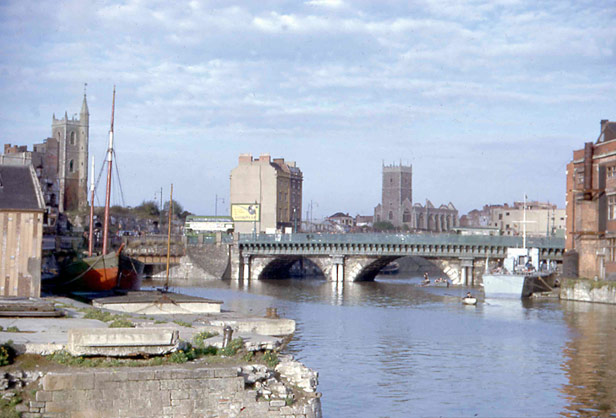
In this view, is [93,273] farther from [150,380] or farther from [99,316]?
[150,380]

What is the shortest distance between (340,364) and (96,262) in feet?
83.1

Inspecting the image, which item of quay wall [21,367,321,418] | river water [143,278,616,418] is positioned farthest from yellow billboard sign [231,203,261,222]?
quay wall [21,367,321,418]

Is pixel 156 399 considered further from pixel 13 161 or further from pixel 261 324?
pixel 13 161

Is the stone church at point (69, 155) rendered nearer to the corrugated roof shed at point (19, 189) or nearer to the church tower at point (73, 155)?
the church tower at point (73, 155)

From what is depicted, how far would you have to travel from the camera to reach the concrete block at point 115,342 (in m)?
18.0

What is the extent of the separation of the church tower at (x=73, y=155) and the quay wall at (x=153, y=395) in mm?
158456

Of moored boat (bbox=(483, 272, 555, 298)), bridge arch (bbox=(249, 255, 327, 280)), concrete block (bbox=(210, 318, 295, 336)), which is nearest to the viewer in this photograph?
concrete block (bbox=(210, 318, 295, 336))

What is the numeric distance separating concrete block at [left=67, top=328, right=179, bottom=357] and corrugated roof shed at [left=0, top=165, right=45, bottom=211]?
20336 millimetres

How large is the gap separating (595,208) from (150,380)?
181 ft

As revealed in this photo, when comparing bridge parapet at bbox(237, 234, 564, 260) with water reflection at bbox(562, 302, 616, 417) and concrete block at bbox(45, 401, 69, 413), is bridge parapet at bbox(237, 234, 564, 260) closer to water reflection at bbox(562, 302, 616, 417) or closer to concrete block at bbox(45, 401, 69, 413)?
water reflection at bbox(562, 302, 616, 417)

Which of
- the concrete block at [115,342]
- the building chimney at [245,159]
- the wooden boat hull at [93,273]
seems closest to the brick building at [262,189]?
the building chimney at [245,159]

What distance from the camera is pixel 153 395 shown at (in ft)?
56.4

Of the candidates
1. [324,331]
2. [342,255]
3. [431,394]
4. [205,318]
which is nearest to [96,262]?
[324,331]

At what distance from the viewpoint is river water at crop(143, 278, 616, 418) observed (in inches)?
989
